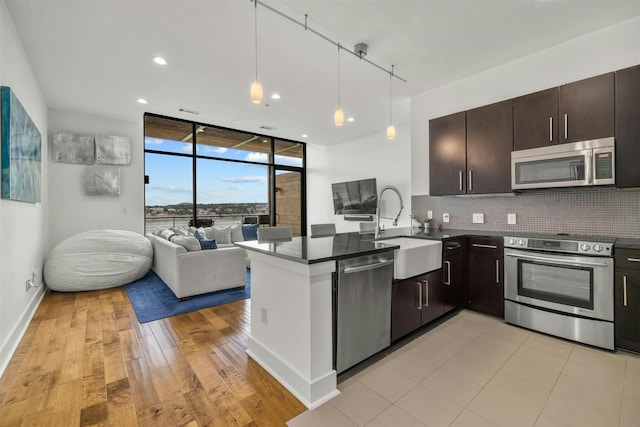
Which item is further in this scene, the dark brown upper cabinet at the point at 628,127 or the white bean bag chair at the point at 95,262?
the white bean bag chair at the point at 95,262

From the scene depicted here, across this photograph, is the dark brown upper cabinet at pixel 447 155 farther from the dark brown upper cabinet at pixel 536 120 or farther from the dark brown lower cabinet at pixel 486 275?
the dark brown lower cabinet at pixel 486 275

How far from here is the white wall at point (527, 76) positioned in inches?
102

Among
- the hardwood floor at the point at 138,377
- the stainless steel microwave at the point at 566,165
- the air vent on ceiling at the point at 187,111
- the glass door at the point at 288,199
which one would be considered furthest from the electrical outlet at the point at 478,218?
the glass door at the point at 288,199

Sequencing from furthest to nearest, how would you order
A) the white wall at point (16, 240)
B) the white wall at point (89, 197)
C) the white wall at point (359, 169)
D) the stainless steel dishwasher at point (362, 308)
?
the white wall at point (359, 169) < the white wall at point (89, 197) < the white wall at point (16, 240) < the stainless steel dishwasher at point (362, 308)

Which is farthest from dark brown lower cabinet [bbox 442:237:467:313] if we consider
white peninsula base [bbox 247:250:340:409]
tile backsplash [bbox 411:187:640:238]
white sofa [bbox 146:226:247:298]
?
white sofa [bbox 146:226:247:298]

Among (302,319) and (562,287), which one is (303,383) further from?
(562,287)

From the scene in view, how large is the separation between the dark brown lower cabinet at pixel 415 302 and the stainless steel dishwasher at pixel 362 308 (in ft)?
0.35

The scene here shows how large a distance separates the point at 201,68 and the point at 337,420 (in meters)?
3.74

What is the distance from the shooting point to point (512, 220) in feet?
10.7

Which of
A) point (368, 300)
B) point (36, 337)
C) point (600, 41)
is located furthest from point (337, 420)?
point (600, 41)

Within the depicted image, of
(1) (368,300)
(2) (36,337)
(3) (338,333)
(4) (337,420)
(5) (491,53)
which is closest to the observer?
(4) (337,420)

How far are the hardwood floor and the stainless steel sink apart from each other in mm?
1238

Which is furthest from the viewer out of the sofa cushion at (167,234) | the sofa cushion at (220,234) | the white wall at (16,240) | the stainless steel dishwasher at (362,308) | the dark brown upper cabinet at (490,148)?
the sofa cushion at (220,234)

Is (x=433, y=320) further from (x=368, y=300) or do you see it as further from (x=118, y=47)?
(x=118, y=47)
